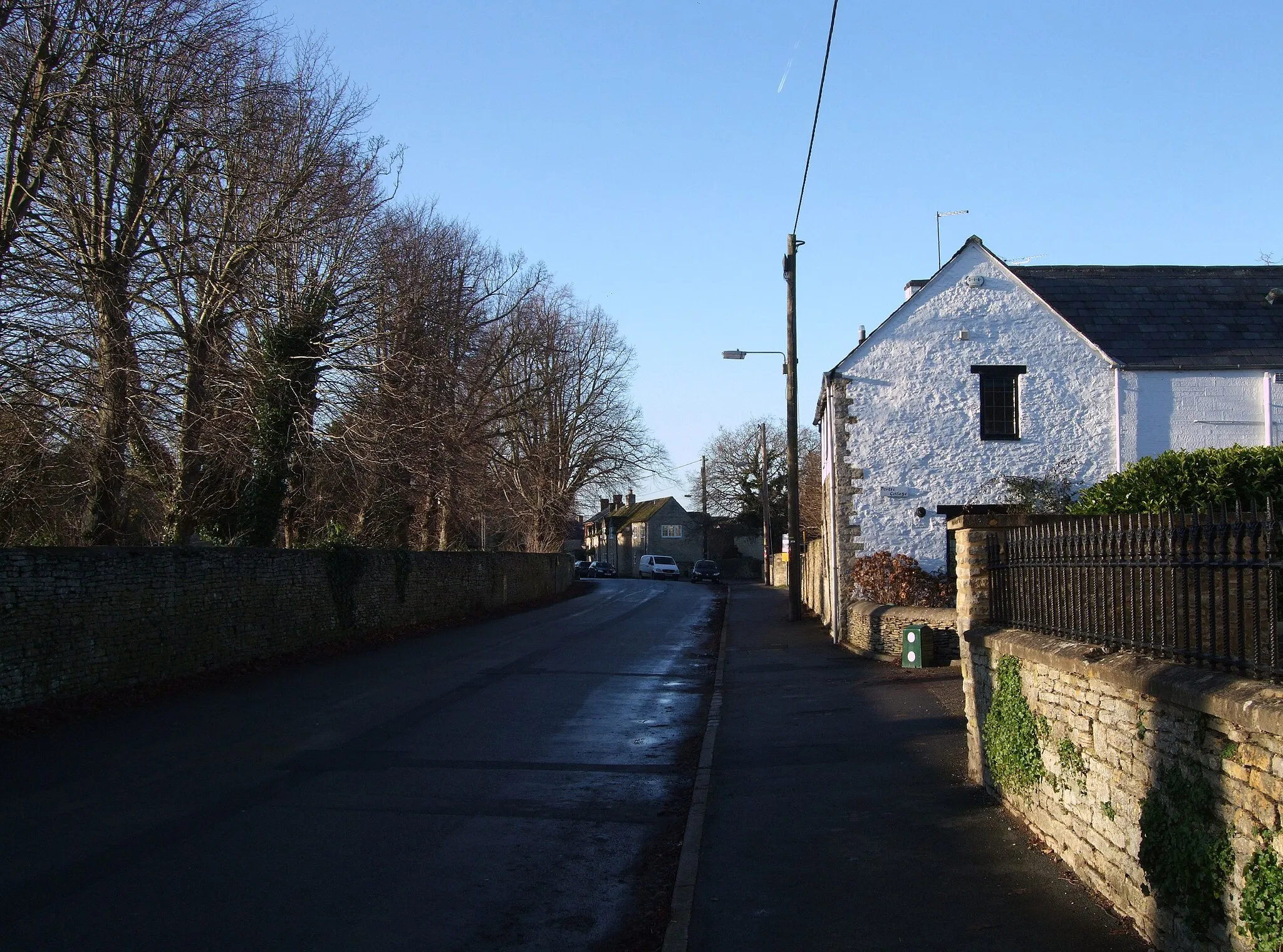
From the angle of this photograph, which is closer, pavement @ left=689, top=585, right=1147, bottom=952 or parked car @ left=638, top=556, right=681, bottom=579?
pavement @ left=689, top=585, right=1147, bottom=952

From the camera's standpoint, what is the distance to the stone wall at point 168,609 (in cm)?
1255

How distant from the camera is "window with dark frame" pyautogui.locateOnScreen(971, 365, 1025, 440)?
71.8 feet

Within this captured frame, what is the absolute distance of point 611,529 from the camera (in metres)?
111

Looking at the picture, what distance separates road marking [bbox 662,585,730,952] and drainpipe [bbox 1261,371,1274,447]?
1467 cm

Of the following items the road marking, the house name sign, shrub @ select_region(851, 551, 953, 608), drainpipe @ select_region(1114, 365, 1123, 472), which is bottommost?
the road marking

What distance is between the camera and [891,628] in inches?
740

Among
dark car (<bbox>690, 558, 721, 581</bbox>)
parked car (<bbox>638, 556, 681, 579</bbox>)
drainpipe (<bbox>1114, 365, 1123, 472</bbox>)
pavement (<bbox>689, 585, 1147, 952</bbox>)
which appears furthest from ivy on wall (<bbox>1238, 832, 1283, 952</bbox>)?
parked car (<bbox>638, 556, 681, 579</bbox>)

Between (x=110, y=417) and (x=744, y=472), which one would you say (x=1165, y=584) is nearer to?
(x=110, y=417)

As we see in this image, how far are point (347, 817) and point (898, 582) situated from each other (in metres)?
15.0

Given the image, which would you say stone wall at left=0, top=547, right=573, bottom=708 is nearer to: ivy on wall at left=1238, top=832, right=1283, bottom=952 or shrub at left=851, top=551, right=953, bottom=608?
shrub at left=851, top=551, right=953, bottom=608

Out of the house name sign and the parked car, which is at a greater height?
the house name sign

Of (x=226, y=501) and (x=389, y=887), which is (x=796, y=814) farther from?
(x=226, y=501)

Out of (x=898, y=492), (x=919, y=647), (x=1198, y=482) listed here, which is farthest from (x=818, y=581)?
(x=1198, y=482)

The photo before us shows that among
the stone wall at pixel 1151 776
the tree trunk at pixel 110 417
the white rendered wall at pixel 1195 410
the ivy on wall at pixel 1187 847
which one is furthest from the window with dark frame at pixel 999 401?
the ivy on wall at pixel 1187 847
